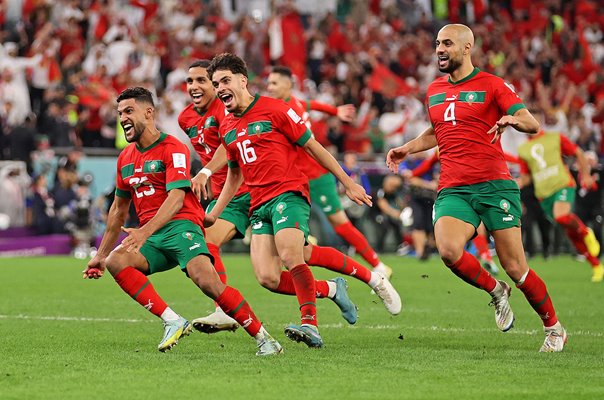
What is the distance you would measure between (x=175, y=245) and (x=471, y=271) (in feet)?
7.55

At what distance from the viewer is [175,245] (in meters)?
9.26

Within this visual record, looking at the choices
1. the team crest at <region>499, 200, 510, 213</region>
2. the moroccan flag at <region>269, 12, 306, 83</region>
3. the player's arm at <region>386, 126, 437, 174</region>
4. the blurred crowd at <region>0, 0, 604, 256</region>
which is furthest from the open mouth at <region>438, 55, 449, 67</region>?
the moroccan flag at <region>269, 12, 306, 83</region>

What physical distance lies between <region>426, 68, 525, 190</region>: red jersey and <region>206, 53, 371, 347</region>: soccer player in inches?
36.8

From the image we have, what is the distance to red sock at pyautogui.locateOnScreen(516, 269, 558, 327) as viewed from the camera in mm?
9406

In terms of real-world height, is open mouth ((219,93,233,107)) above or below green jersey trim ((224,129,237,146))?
above

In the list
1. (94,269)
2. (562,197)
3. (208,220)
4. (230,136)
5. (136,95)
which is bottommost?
(562,197)

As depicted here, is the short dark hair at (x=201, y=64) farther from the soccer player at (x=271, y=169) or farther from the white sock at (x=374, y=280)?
the white sock at (x=374, y=280)

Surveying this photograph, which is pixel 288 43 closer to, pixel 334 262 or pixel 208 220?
Answer: pixel 334 262

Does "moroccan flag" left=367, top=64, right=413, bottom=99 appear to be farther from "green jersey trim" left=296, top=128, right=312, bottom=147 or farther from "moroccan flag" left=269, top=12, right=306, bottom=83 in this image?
"green jersey trim" left=296, top=128, right=312, bottom=147

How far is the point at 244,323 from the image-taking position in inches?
350

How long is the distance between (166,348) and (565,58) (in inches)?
964

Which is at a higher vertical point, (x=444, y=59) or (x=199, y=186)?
(x=444, y=59)

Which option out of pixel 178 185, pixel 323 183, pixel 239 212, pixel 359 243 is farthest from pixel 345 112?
pixel 178 185

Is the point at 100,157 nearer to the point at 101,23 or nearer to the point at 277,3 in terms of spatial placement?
the point at 101,23
